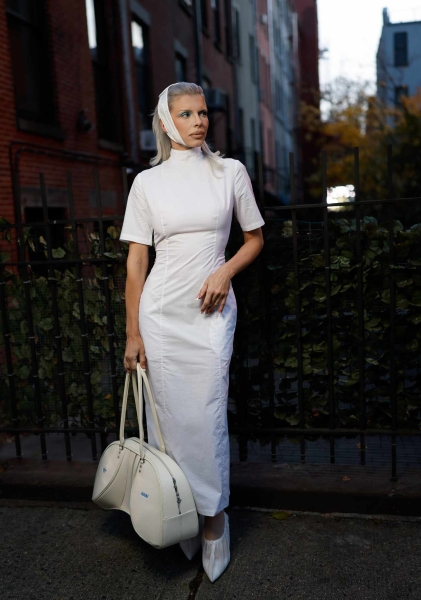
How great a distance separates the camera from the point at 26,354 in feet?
13.9

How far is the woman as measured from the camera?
284 cm

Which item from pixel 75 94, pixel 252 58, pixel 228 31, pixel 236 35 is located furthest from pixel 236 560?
pixel 252 58

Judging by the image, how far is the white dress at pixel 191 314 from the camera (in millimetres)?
2861

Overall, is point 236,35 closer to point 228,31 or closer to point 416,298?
point 228,31

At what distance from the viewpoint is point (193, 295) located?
2883mm

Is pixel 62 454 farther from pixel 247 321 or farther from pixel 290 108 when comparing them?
pixel 290 108

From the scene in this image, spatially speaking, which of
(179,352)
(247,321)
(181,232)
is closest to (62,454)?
(247,321)

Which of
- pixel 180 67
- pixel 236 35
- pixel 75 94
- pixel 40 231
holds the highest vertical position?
pixel 236 35

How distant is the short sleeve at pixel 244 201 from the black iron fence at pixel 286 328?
42 cm

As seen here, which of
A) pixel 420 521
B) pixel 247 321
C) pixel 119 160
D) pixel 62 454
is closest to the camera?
pixel 420 521

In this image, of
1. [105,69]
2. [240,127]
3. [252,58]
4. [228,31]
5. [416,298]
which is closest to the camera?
[416,298]

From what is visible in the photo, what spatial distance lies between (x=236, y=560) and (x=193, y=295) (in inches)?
51.7

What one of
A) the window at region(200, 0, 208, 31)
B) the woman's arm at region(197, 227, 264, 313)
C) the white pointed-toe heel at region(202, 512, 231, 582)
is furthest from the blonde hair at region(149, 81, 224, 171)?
the window at region(200, 0, 208, 31)

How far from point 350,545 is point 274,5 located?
34.4 m
